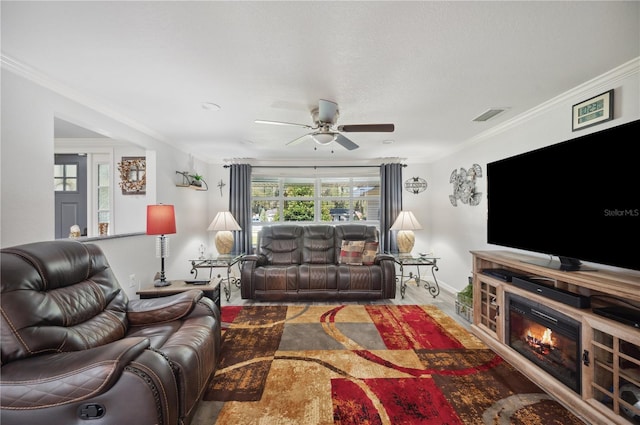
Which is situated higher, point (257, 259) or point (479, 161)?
point (479, 161)

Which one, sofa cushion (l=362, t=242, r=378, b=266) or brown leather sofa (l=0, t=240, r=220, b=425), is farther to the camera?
sofa cushion (l=362, t=242, r=378, b=266)

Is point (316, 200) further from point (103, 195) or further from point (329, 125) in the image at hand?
point (103, 195)

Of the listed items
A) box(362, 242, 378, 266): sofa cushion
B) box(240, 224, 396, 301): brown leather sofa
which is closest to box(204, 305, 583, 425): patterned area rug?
box(240, 224, 396, 301): brown leather sofa

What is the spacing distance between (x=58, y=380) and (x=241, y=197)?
13.7 ft

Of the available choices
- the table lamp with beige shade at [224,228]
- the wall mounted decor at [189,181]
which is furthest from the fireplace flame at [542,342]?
the wall mounted decor at [189,181]

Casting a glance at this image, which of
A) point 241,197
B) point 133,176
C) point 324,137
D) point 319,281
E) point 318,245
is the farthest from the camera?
point 241,197

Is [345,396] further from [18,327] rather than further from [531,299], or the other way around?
[18,327]

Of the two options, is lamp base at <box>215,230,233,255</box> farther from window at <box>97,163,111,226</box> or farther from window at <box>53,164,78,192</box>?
window at <box>53,164,78,192</box>

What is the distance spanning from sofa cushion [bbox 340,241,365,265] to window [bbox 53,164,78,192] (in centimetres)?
432

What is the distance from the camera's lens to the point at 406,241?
491 cm

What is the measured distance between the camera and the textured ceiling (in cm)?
138

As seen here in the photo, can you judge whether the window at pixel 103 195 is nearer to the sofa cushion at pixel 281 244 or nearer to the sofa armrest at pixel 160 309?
the sofa cushion at pixel 281 244

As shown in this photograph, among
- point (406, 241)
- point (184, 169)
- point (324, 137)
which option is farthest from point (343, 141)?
point (184, 169)

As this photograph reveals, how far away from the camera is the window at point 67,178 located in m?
4.07
